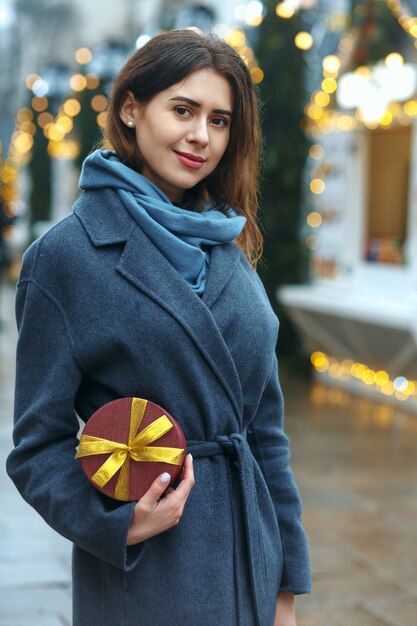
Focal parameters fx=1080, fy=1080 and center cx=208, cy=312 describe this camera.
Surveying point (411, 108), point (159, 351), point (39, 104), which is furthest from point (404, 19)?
point (39, 104)

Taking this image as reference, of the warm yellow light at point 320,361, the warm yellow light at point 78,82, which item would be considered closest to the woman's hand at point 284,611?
the warm yellow light at point 320,361

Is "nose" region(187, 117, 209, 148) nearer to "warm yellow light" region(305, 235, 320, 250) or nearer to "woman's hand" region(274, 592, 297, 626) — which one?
"woman's hand" region(274, 592, 297, 626)

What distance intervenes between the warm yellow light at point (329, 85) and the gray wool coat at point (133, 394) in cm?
923

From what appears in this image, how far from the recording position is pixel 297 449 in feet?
25.2

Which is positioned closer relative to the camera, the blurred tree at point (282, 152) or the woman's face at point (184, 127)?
the woman's face at point (184, 127)

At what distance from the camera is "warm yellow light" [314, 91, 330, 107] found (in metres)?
11.1

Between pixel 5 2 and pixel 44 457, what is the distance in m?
40.1

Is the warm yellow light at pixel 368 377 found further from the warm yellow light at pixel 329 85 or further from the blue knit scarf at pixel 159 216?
the blue knit scarf at pixel 159 216

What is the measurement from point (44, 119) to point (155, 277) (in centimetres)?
2338

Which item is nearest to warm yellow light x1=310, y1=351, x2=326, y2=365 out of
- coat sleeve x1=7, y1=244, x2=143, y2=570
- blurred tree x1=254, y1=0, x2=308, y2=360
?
blurred tree x1=254, y1=0, x2=308, y2=360

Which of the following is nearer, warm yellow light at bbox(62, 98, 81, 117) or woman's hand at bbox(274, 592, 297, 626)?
woman's hand at bbox(274, 592, 297, 626)

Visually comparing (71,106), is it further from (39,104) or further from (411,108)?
(411,108)

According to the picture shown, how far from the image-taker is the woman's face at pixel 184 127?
1.96 metres

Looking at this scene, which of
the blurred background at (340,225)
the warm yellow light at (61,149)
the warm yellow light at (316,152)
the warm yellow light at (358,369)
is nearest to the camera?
the blurred background at (340,225)
